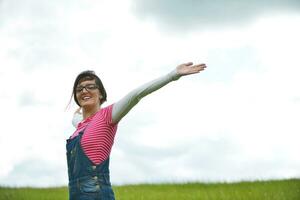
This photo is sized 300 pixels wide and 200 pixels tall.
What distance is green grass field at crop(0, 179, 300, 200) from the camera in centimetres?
1222

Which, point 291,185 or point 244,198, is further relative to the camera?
point 291,185

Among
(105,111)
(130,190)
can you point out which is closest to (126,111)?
(105,111)

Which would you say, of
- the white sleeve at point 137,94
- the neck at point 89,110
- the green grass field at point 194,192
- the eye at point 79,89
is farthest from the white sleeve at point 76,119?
the green grass field at point 194,192

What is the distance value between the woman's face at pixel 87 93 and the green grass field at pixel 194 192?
756 cm

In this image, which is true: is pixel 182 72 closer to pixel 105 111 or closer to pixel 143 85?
pixel 143 85

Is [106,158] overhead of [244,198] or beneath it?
overhead

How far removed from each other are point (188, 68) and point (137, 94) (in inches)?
17.5

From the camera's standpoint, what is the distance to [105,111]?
4789mm

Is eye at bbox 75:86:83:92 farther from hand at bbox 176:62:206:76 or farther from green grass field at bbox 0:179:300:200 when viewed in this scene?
green grass field at bbox 0:179:300:200

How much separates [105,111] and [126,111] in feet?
0.77

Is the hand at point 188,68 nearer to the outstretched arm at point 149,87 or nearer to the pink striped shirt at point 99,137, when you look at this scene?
the outstretched arm at point 149,87

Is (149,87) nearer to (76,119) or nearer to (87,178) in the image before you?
(87,178)

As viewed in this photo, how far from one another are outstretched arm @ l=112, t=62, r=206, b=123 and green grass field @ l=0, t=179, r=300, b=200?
308 inches

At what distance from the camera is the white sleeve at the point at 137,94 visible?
4.43m
